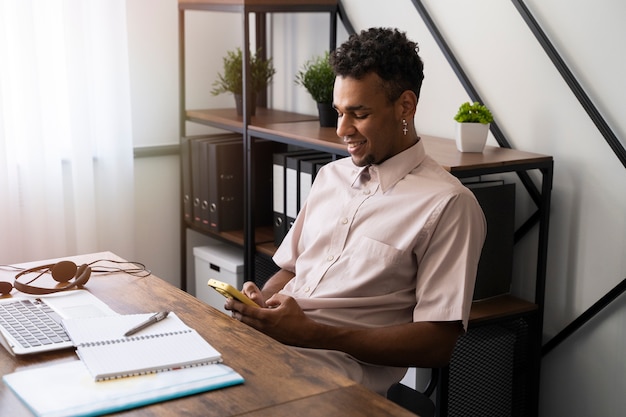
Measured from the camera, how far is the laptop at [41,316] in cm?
161

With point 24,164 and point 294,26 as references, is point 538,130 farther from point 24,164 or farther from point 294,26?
point 24,164

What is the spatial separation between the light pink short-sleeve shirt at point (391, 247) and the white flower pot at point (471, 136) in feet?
1.61

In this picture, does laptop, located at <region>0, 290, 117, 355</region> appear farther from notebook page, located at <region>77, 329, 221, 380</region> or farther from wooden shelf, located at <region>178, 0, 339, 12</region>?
wooden shelf, located at <region>178, 0, 339, 12</region>

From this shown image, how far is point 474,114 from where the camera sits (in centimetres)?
252

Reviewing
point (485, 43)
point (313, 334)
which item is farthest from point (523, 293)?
point (313, 334)

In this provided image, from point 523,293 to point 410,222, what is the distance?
0.91m

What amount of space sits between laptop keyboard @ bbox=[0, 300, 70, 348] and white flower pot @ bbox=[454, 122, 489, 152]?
4.12 ft

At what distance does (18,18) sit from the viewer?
10.1ft

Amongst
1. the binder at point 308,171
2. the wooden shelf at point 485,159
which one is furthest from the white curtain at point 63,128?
the wooden shelf at point 485,159

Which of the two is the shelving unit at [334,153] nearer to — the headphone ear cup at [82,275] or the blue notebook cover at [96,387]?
the headphone ear cup at [82,275]

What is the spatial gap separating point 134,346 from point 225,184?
186cm

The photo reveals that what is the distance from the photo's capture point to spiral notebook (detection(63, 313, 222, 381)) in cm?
148

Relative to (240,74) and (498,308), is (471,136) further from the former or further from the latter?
(240,74)

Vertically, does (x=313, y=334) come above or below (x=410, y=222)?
below
